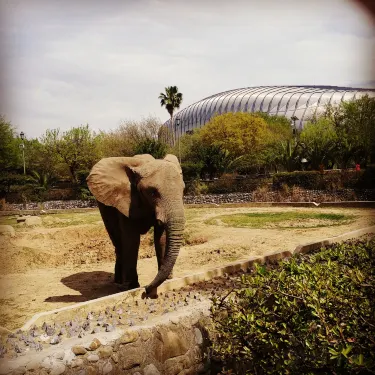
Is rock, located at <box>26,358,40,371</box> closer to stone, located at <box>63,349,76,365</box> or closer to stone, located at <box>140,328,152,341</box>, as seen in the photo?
stone, located at <box>63,349,76,365</box>

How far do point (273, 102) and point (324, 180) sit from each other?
66398 millimetres

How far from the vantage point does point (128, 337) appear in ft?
15.4

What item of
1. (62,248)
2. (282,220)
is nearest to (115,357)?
(62,248)

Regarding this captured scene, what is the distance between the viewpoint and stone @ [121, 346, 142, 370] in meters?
4.62

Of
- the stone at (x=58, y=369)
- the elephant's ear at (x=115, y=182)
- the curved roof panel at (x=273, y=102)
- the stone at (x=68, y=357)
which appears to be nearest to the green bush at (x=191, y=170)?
the elephant's ear at (x=115, y=182)

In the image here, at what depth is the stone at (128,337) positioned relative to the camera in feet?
15.2

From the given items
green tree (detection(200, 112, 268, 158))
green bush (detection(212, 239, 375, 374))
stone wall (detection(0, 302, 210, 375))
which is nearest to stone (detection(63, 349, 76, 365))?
stone wall (detection(0, 302, 210, 375))

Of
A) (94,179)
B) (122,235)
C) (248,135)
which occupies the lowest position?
(122,235)

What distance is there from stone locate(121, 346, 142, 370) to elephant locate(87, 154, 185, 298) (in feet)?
5.31

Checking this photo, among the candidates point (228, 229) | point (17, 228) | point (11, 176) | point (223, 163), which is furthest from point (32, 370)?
point (223, 163)

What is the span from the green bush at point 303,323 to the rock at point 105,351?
3.87 ft

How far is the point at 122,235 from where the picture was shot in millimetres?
7422

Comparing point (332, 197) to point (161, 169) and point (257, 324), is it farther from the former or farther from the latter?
point (257, 324)

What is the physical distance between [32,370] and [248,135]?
125ft
